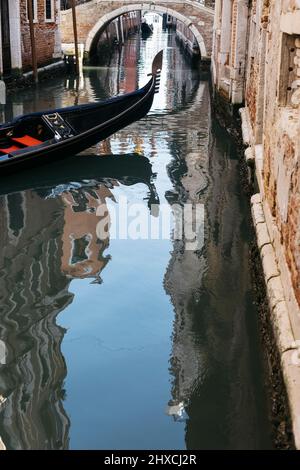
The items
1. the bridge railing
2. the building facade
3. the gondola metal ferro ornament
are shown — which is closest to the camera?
the building facade

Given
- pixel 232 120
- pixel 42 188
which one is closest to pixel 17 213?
pixel 42 188

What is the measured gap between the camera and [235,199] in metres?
4.61

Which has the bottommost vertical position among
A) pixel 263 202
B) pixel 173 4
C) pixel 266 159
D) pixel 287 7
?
pixel 263 202

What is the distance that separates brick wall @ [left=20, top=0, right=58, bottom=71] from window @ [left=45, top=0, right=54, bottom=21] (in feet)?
0.32

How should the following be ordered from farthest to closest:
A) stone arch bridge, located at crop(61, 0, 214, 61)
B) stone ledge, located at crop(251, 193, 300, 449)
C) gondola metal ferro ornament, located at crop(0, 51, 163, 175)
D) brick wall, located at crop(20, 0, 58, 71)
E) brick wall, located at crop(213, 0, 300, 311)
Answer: stone arch bridge, located at crop(61, 0, 214, 61)
brick wall, located at crop(20, 0, 58, 71)
gondola metal ferro ornament, located at crop(0, 51, 163, 175)
brick wall, located at crop(213, 0, 300, 311)
stone ledge, located at crop(251, 193, 300, 449)

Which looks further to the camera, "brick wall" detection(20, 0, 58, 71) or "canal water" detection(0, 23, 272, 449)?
"brick wall" detection(20, 0, 58, 71)

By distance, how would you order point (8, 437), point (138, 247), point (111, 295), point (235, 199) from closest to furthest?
point (8, 437) < point (111, 295) < point (138, 247) < point (235, 199)

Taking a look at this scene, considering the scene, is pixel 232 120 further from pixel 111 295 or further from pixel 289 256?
pixel 289 256

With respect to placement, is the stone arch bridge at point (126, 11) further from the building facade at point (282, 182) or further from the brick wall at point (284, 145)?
the brick wall at point (284, 145)

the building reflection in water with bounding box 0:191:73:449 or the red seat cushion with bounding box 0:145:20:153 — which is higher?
the red seat cushion with bounding box 0:145:20:153

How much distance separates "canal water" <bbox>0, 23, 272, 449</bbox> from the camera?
218cm

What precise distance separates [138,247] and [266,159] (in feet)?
2.80

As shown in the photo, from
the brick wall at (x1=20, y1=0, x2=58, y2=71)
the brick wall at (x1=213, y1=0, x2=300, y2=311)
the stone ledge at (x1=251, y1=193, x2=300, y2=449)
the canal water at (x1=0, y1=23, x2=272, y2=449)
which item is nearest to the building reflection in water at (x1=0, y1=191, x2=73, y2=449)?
the canal water at (x1=0, y1=23, x2=272, y2=449)

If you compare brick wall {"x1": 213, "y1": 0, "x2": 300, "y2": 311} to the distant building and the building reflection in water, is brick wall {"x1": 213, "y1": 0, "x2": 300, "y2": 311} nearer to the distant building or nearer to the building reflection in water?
the building reflection in water
